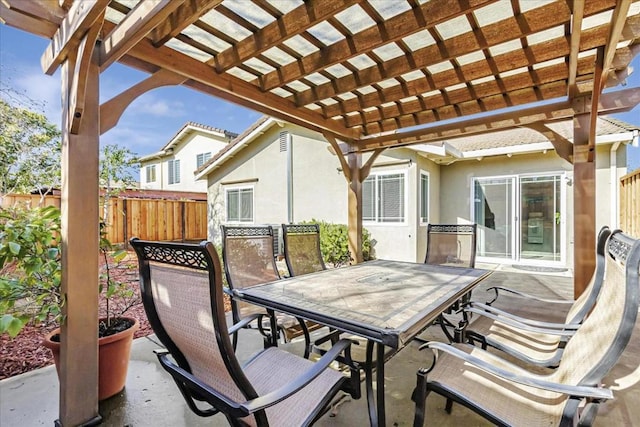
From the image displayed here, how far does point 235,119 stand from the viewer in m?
20.6

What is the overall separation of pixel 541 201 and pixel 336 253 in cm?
533

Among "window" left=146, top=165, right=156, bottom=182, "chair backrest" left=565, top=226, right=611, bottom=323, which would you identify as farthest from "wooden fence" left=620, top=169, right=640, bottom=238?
"window" left=146, top=165, right=156, bottom=182

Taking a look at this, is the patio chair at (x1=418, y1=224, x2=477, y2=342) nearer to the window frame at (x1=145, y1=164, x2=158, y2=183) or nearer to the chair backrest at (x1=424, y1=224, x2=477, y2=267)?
the chair backrest at (x1=424, y1=224, x2=477, y2=267)

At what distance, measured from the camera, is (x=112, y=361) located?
8.77 ft

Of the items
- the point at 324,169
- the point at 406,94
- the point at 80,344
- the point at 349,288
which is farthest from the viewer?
the point at 324,169

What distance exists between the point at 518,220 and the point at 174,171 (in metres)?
17.3

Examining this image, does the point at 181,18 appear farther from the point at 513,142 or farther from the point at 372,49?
the point at 513,142

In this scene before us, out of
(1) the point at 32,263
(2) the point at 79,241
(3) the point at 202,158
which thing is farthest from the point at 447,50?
(3) the point at 202,158

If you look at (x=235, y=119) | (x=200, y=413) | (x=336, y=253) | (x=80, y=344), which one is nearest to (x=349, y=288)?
(x=200, y=413)

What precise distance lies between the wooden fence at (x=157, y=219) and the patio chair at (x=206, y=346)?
1109 cm

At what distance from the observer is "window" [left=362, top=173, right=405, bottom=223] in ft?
27.5

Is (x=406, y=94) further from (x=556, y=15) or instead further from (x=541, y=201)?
(x=541, y=201)

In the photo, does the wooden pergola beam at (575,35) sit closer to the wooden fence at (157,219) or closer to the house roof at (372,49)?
the house roof at (372,49)

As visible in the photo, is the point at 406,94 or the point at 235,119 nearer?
the point at 406,94
